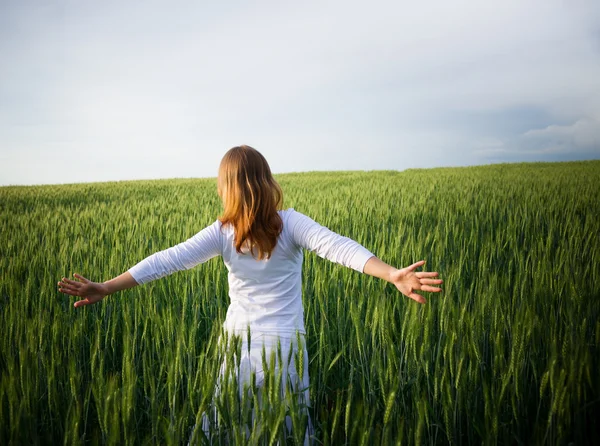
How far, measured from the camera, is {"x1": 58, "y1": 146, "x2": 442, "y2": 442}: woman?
142 cm

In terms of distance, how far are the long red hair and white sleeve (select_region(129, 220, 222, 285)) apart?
0.09 m

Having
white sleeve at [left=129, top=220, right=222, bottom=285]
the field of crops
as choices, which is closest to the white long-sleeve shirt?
white sleeve at [left=129, top=220, right=222, bottom=285]

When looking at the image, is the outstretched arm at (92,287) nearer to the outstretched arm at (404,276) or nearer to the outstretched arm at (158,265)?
the outstretched arm at (158,265)

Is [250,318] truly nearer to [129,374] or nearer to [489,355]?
[129,374]

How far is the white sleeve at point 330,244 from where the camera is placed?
1399mm

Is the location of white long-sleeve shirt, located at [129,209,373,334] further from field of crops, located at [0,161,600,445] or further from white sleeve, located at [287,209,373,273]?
field of crops, located at [0,161,600,445]

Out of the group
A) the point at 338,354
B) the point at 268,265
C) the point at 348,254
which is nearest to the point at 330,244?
the point at 348,254

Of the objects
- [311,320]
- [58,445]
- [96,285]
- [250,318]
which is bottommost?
[58,445]

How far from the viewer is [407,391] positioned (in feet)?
4.68

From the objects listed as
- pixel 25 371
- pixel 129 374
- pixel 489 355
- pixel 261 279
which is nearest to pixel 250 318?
pixel 261 279

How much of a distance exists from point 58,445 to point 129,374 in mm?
583

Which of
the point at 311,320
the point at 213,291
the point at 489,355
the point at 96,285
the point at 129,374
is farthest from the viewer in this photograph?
the point at 213,291

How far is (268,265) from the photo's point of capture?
1.47 metres

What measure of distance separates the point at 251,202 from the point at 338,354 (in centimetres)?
63
